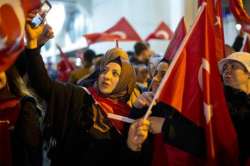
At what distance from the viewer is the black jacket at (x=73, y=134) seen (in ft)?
7.59

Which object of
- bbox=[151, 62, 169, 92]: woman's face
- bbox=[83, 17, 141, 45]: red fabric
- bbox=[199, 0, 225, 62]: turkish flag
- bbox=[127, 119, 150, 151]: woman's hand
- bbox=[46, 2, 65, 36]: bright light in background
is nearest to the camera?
bbox=[127, 119, 150, 151]: woman's hand

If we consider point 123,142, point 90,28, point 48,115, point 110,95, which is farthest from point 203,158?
point 90,28

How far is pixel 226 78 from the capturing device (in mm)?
2273

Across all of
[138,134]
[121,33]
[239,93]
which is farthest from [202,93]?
[121,33]

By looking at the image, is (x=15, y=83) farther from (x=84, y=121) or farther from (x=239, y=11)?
(x=239, y=11)

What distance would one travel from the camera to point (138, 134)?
79.7 inches

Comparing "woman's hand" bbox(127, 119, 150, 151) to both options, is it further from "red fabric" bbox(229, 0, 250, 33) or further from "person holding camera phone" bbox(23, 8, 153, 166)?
"red fabric" bbox(229, 0, 250, 33)

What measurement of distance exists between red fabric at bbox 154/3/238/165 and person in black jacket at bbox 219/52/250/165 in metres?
0.08

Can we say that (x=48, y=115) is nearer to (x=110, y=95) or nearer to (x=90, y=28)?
(x=110, y=95)

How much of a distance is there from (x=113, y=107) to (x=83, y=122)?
0.58ft

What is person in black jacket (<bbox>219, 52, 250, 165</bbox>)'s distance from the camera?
212 centimetres

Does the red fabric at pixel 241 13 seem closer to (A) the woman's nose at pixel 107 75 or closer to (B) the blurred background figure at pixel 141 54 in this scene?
(A) the woman's nose at pixel 107 75

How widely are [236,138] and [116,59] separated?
0.79 metres

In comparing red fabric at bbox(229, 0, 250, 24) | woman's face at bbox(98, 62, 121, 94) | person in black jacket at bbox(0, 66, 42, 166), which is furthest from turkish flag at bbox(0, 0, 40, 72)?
red fabric at bbox(229, 0, 250, 24)
